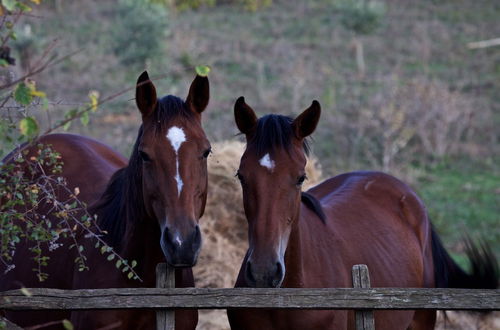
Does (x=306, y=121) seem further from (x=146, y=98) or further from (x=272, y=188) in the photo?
(x=146, y=98)

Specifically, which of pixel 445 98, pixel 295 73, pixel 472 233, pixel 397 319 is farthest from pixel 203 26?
pixel 397 319

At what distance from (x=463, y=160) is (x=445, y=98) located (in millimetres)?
1958

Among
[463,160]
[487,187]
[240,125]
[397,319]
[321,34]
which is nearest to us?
[240,125]

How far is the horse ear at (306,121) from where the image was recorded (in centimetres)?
429

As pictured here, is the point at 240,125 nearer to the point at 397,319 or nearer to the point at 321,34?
the point at 397,319

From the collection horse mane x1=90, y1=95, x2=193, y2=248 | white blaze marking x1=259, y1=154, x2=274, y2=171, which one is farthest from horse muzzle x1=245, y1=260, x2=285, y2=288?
horse mane x1=90, y1=95, x2=193, y2=248

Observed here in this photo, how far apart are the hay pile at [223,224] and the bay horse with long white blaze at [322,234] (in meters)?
2.03

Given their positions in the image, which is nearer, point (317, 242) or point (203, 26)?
point (317, 242)

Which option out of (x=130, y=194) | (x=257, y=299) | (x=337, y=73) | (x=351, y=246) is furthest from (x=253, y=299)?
(x=337, y=73)

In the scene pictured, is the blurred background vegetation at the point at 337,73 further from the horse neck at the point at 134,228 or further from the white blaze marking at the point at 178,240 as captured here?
the white blaze marking at the point at 178,240

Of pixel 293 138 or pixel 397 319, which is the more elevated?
pixel 293 138

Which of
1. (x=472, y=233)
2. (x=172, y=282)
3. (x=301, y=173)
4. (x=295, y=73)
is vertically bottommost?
(x=472, y=233)

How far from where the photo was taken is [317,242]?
456cm

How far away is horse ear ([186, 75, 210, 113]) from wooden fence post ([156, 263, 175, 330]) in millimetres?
997
